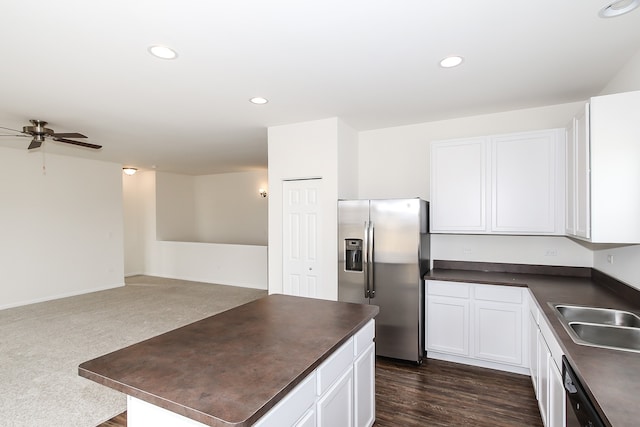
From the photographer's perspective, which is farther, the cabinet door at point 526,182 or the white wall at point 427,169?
the white wall at point 427,169

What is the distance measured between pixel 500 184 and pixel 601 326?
1.67m

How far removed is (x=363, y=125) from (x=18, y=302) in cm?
654

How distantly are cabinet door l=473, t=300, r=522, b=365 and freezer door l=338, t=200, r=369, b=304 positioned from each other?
114cm

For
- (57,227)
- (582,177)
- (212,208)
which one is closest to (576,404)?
(582,177)

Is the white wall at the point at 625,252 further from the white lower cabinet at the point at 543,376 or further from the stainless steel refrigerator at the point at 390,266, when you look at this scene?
the stainless steel refrigerator at the point at 390,266

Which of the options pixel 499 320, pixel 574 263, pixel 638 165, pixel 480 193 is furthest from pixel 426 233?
pixel 638 165

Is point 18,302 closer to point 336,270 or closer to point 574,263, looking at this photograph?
point 336,270

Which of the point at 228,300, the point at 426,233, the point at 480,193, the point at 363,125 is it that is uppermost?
the point at 363,125

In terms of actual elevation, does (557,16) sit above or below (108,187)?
above

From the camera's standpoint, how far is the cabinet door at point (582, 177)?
88.0 inches

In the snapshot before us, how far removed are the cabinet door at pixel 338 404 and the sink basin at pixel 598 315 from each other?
1.54 meters

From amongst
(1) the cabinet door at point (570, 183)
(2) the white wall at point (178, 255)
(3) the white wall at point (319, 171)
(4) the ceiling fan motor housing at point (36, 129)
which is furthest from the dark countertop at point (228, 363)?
(2) the white wall at point (178, 255)

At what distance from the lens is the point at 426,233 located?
366cm

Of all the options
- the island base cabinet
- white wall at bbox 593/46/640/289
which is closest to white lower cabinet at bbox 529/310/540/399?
white wall at bbox 593/46/640/289
